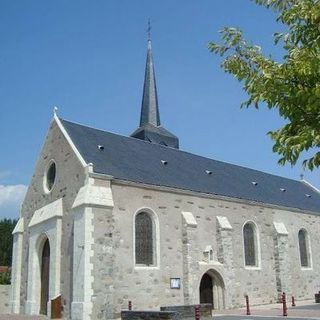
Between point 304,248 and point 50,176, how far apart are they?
1711cm

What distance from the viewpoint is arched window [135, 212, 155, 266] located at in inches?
811

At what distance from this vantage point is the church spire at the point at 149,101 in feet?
101

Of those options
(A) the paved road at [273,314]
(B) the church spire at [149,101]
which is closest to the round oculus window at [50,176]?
(B) the church spire at [149,101]

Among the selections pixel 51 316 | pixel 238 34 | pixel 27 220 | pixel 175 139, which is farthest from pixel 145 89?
pixel 238 34

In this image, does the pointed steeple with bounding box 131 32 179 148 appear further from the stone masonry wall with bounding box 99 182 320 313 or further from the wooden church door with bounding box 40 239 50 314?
the wooden church door with bounding box 40 239 50 314

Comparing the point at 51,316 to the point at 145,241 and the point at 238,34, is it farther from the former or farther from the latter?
the point at 238,34

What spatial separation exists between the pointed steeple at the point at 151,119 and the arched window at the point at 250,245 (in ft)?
26.8

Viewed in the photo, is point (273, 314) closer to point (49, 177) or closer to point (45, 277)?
point (45, 277)

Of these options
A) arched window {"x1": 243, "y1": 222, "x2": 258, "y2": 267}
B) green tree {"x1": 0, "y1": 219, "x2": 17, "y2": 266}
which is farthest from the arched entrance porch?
green tree {"x1": 0, "y1": 219, "x2": 17, "y2": 266}

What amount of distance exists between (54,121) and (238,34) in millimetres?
18992

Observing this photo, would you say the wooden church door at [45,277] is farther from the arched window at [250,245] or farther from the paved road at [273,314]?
the arched window at [250,245]

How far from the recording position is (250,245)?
84.6ft

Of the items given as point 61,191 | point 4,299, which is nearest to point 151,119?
point 61,191

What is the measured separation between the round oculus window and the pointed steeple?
7481 mm
